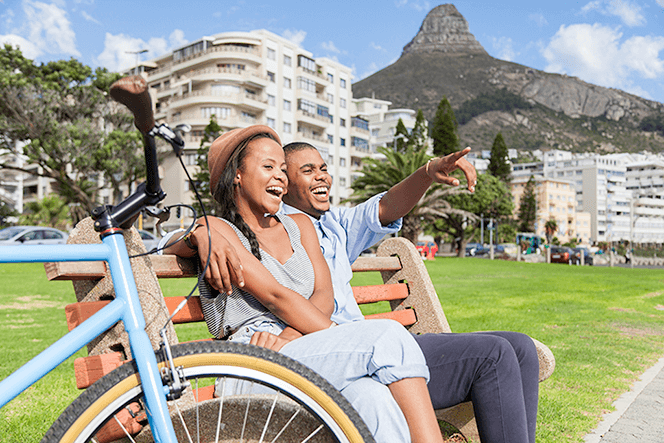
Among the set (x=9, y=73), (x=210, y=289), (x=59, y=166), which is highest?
(x=9, y=73)

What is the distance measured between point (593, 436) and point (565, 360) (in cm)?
240

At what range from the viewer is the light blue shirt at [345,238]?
2.42m

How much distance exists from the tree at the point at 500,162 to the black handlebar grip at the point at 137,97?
7386 cm

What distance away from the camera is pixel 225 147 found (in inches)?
90.8

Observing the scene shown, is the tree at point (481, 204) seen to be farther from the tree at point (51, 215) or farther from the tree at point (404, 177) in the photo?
the tree at point (51, 215)

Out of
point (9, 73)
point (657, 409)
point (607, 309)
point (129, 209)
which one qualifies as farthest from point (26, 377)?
point (9, 73)

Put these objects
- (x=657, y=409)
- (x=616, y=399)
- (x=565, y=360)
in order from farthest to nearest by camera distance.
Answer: (x=565, y=360) < (x=616, y=399) < (x=657, y=409)

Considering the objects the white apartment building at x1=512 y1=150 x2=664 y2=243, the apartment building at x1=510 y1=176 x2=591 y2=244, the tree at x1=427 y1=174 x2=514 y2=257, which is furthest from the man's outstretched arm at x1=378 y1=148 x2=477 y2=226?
the white apartment building at x1=512 y1=150 x2=664 y2=243

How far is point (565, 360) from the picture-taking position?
217 inches

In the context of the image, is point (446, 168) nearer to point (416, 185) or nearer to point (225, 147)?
point (416, 185)

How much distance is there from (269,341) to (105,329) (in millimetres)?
635

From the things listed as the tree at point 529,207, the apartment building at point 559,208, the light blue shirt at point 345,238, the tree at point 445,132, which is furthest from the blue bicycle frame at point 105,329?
the apartment building at point 559,208

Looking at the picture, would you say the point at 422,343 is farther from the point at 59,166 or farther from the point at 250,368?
the point at 59,166

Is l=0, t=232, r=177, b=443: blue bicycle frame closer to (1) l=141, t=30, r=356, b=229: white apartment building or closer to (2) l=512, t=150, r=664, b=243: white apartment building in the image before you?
(1) l=141, t=30, r=356, b=229: white apartment building
